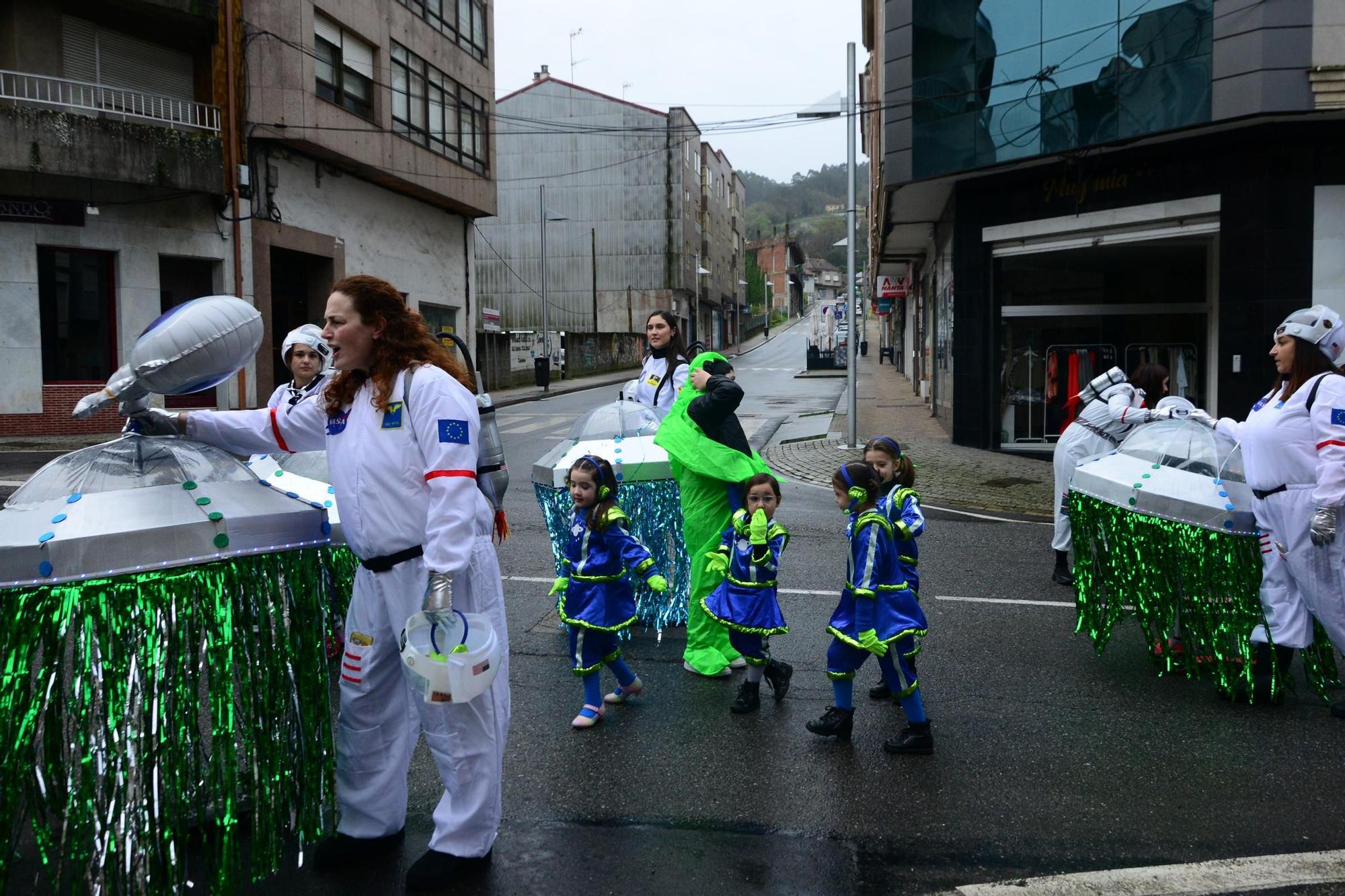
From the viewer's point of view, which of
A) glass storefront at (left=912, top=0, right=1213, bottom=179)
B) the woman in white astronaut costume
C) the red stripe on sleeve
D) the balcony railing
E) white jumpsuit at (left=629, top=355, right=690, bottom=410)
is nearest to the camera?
the red stripe on sleeve

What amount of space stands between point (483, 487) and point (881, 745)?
78.9 inches

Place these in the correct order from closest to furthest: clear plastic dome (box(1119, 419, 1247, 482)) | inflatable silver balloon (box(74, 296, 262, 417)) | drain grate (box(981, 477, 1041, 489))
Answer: inflatable silver balloon (box(74, 296, 262, 417))
clear plastic dome (box(1119, 419, 1247, 482))
drain grate (box(981, 477, 1041, 489))

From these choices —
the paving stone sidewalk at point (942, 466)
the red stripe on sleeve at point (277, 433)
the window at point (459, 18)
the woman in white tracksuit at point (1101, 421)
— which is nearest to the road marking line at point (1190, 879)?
the red stripe on sleeve at point (277, 433)

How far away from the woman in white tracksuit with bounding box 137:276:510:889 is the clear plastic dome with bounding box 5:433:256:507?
0.12 meters

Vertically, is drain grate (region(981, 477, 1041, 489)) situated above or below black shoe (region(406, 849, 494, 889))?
above

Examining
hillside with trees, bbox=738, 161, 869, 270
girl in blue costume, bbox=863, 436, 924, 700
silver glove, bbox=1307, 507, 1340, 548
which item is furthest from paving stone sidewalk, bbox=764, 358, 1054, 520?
hillside with trees, bbox=738, 161, 869, 270

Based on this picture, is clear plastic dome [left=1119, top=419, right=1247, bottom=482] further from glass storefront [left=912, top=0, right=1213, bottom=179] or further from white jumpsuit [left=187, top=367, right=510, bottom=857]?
glass storefront [left=912, top=0, right=1213, bottom=179]

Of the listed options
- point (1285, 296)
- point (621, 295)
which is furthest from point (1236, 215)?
point (621, 295)

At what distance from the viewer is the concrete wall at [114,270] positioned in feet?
59.8

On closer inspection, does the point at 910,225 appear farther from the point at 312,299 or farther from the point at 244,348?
the point at 244,348

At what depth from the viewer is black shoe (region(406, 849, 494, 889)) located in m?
3.26

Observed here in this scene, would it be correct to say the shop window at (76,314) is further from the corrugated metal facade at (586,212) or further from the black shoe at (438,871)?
the corrugated metal facade at (586,212)

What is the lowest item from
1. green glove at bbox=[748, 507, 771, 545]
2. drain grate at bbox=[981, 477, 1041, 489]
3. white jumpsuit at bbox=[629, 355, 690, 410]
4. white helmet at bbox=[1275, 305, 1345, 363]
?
drain grate at bbox=[981, 477, 1041, 489]

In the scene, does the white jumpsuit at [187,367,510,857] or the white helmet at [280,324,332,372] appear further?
the white helmet at [280,324,332,372]
